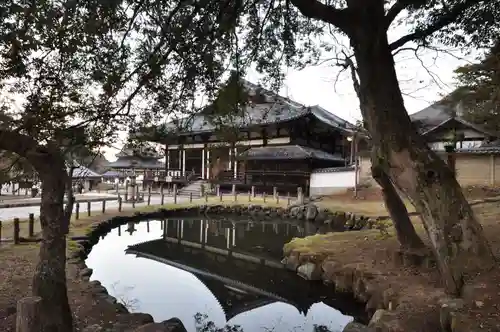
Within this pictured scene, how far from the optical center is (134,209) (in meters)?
18.1

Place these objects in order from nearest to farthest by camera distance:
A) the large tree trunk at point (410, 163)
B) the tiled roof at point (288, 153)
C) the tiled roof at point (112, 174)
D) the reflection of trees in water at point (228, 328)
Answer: the large tree trunk at point (410, 163) → the reflection of trees in water at point (228, 328) → the tiled roof at point (288, 153) → the tiled roof at point (112, 174)

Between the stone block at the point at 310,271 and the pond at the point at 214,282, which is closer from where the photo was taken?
the pond at the point at 214,282

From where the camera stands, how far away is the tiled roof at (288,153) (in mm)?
24914

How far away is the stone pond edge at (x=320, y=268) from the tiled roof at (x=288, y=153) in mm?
6050

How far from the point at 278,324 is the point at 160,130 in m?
3.95

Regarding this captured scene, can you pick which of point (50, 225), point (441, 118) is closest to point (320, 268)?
point (50, 225)

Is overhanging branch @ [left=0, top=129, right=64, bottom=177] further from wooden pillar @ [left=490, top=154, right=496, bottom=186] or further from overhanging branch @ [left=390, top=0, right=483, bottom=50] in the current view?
wooden pillar @ [left=490, top=154, right=496, bottom=186]

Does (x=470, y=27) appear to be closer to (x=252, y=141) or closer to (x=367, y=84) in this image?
(x=367, y=84)

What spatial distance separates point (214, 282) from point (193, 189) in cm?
2120

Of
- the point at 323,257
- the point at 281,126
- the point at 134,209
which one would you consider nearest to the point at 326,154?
the point at 281,126

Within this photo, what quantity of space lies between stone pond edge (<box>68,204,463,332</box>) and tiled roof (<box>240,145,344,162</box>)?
605 centimetres

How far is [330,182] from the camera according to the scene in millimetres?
24375

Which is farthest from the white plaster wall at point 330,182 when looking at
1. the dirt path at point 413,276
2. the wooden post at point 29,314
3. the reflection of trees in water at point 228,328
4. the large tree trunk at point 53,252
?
the wooden post at point 29,314

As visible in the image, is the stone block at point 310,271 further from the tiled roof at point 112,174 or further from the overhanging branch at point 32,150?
the tiled roof at point 112,174
